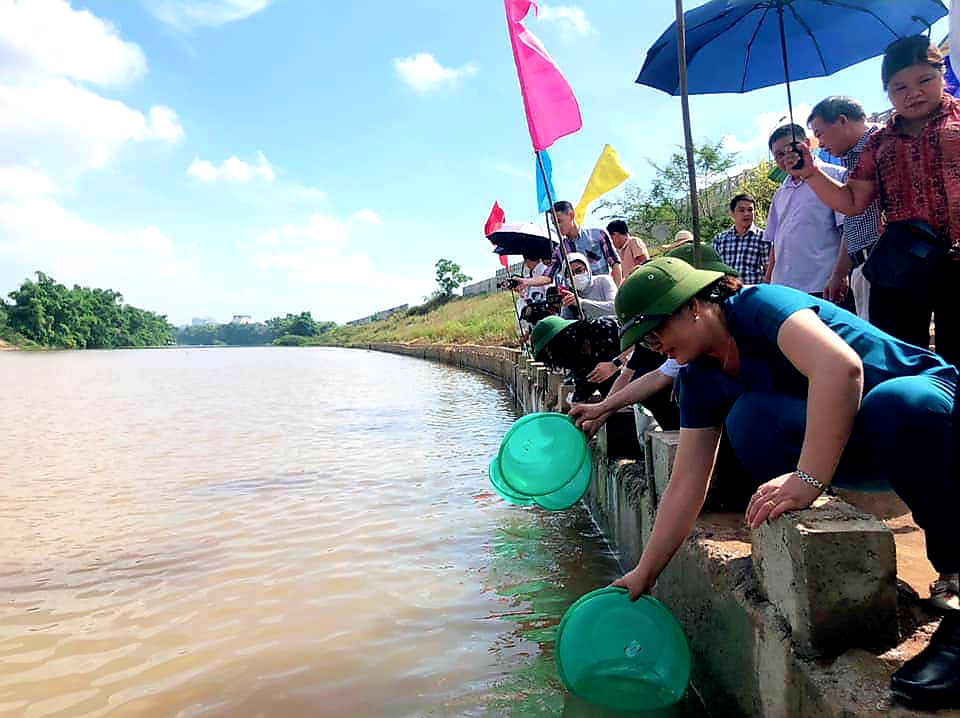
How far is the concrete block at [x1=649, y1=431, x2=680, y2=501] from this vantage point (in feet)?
8.47

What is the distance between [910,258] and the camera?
2.71 metres

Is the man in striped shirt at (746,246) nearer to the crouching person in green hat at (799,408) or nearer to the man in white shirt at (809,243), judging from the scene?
the man in white shirt at (809,243)

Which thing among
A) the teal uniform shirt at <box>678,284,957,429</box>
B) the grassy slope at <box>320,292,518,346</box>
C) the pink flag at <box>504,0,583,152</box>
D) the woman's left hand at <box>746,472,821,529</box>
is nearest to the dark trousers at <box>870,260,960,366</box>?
the teal uniform shirt at <box>678,284,957,429</box>

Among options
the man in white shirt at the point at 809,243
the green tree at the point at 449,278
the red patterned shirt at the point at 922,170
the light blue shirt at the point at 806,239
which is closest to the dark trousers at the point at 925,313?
the red patterned shirt at the point at 922,170

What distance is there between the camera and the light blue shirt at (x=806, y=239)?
13.7 feet

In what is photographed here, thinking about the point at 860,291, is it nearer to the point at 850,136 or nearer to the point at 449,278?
the point at 850,136

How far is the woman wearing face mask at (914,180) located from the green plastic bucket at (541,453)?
1388mm

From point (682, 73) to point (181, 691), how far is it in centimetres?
319

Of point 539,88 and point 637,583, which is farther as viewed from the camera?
point 539,88

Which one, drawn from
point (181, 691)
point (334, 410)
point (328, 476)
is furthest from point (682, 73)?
point (334, 410)

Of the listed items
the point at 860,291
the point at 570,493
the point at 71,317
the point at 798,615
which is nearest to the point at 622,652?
the point at 798,615

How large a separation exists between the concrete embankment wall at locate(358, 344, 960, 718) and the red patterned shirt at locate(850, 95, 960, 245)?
54.0 inches

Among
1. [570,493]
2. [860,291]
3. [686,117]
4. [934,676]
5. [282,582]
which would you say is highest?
[686,117]

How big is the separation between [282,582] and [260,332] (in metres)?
132
